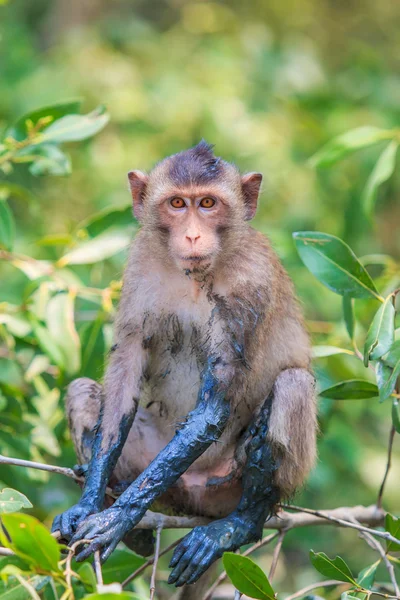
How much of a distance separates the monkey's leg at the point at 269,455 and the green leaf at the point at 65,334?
4.03 ft

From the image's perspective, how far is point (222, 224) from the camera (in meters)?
4.51

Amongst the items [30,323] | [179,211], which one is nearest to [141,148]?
[30,323]

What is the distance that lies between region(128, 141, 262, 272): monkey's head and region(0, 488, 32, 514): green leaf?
145 centimetres

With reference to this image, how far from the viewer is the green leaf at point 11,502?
335cm

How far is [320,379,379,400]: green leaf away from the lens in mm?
4346

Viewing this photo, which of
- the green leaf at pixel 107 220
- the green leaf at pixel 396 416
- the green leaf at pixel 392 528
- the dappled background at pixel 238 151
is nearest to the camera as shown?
the green leaf at pixel 392 528

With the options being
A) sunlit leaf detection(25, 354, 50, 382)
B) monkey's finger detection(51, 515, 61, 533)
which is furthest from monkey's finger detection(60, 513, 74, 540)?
sunlit leaf detection(25, 354, 50, 382)

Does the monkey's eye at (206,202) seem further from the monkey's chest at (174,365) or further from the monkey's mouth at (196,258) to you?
the monkey's chest at (174,365)

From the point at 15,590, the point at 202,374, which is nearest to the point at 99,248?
the point at 202,374

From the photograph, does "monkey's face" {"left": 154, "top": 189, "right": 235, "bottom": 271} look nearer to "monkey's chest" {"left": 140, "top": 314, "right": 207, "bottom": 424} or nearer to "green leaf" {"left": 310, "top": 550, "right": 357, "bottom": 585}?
"monkey's chest" {"left": 140, "top": 314, "right": 207, "bottom": 424}

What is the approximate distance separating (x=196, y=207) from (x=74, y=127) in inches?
44.0

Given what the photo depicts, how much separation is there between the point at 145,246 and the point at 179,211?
336mm

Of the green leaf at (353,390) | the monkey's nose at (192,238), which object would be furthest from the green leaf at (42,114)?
the green leaf at (353,390)

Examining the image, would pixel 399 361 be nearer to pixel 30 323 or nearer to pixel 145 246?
pixel 145 246
